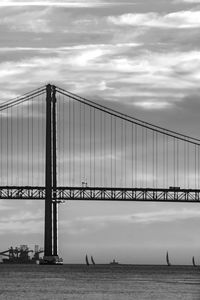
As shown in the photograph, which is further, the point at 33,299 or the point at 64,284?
the point at 64,284

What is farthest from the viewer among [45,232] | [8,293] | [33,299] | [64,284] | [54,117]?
[54,117]

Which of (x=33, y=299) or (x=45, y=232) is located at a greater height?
(x=45, y=232)

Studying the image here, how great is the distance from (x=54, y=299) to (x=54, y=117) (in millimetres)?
65245

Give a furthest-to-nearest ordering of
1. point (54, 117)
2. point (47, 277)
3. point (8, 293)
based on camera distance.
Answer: point (54, 117) < point (47, 277) < point (8, 293)

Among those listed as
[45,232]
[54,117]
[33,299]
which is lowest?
[33,299]

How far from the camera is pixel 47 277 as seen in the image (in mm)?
139000

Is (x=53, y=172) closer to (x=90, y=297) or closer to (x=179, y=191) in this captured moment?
(x=179, y=191)

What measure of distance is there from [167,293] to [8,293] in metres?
12.0

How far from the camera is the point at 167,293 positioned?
342 ft

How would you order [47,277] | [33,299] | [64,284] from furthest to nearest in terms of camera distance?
[47,277]
[64,284]
[33,299]

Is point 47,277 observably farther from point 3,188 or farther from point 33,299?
point 33,299

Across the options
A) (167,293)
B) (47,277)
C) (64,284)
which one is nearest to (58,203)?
(47,277)

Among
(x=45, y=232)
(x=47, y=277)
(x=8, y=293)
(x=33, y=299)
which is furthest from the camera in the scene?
(x=45, y=232)

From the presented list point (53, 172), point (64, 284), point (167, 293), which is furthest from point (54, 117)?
point (167, 293)
